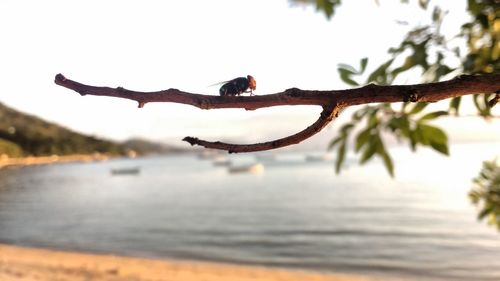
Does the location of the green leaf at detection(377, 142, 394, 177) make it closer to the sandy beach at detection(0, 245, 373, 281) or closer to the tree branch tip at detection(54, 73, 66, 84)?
the tree branch tip at detection(54, 73, 66, 84)

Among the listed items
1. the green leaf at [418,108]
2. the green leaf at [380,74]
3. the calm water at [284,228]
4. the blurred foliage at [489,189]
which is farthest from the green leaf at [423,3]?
the calm water at [284,228]

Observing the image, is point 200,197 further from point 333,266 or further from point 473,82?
point 473,82

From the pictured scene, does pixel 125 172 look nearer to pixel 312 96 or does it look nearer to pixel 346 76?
pixel 346 76

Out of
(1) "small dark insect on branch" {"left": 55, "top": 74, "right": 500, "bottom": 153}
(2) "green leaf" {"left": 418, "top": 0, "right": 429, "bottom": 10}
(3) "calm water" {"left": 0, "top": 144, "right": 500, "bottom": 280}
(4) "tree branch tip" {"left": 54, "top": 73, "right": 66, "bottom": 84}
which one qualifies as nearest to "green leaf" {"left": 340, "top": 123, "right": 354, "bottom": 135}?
(2) "green leaf" {"left": 418, "top": 0, "right": 429, "bottom": 10}

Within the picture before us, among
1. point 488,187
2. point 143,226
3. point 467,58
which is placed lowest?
point 143,226

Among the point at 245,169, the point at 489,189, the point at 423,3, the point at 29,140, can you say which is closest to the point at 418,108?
the point at 423,3

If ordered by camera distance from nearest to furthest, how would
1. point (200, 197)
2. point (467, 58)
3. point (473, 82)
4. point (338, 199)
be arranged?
point (473, 82) → point (467, 58) → point (338, 199) → point (200, 197)

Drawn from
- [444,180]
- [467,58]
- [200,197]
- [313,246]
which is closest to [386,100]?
[467,58]
